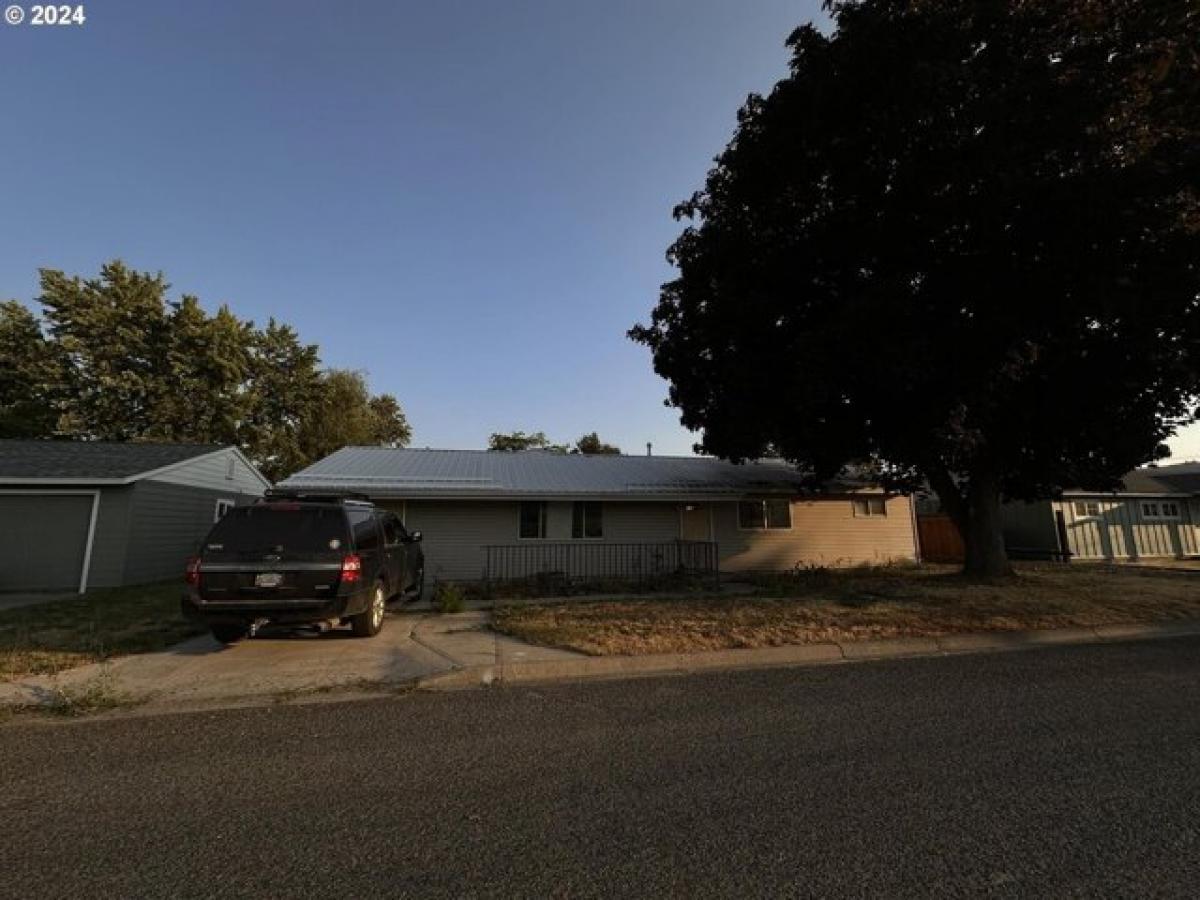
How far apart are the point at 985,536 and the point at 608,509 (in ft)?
32.0

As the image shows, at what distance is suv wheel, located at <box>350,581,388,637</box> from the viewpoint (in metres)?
8.93

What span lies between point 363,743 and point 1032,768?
4.95 meters

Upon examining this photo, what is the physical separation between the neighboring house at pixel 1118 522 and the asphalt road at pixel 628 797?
21364 millimetres

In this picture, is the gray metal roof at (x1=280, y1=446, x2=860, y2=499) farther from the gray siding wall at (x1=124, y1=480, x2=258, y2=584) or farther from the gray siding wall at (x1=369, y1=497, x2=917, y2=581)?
the gray siding wall at (x1=124, y1=480, x2=258, y2=584)

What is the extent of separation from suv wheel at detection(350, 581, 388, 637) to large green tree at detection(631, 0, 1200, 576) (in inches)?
335

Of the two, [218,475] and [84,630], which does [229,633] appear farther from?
[218,475]

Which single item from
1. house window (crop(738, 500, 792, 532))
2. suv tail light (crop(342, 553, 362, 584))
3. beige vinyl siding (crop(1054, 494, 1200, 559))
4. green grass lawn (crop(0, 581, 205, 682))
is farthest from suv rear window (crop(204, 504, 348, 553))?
beige vinyl siding (crop(1054, 494, 1200, 559))

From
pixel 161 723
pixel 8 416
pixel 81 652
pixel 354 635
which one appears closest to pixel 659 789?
pixel 161 723

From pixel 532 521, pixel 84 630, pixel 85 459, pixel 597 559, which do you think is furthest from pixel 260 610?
pixel 85 459

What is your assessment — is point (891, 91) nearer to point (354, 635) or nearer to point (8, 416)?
point (354, 635)

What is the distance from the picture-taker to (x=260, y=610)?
302 inches

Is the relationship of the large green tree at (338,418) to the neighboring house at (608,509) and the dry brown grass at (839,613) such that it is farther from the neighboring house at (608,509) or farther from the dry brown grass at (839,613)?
the dry brown grass at (839,613)

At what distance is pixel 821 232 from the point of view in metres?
13.8

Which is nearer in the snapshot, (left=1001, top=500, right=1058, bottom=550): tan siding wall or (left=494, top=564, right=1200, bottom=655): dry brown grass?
(left=494, top=564, right=1200, bottom=655): dry brown grass
